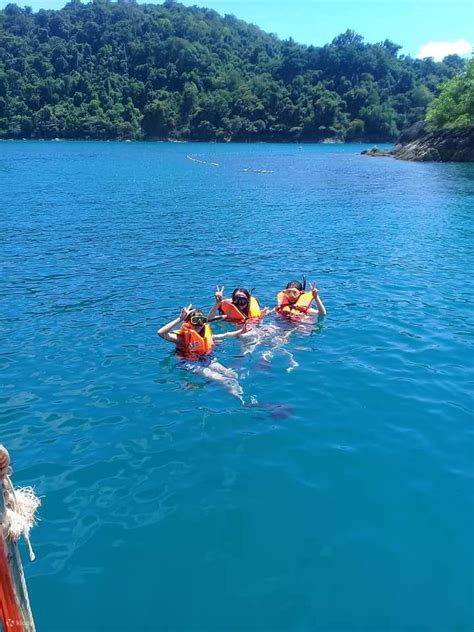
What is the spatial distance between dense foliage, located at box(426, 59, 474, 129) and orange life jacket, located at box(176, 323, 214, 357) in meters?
64.0

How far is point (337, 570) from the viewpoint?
693cm

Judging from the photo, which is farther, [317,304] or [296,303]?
[317,304]

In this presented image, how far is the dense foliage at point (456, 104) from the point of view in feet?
222

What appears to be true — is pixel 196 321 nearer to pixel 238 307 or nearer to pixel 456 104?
pixel 238 307

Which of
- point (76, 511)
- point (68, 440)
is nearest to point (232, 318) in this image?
point (68, 440)

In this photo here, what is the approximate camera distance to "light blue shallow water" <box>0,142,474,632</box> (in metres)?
6.62

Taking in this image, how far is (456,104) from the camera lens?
71062 millimetres

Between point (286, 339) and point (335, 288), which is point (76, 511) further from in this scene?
point (335, 288)

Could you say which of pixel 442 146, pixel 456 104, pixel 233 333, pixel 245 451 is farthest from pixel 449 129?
pixel 245 451

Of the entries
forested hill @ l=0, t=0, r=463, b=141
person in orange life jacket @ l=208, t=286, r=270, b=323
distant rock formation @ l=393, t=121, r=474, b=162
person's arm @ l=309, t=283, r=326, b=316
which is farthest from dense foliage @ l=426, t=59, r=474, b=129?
forested hill @ l=0, t=0, r=463, b=141

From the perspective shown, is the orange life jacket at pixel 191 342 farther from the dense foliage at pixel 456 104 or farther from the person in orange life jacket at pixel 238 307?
the dense foliage at pixel 456 104

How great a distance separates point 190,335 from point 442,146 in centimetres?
6292

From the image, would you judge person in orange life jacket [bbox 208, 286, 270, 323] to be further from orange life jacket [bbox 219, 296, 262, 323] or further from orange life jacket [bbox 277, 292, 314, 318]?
orange life jacket [bbox 277, 292, 314, 318]

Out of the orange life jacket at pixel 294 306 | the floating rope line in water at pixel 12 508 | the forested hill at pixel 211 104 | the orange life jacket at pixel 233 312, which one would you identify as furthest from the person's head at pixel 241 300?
the forested hill at pixel 211 104
